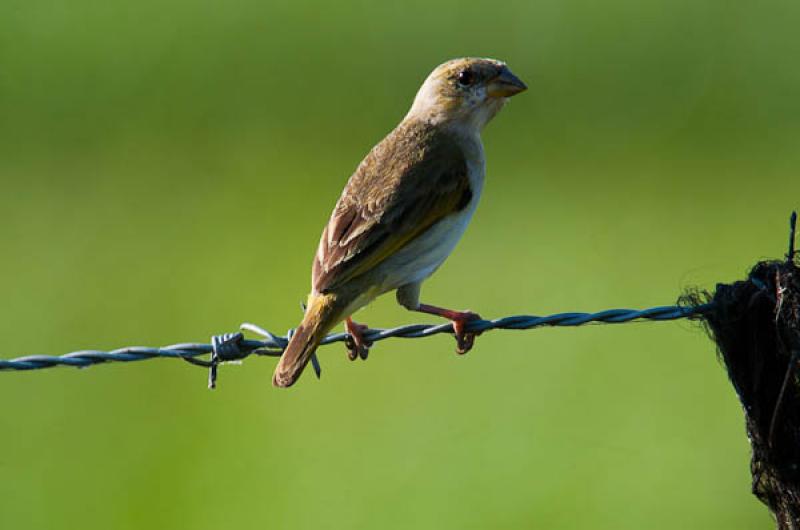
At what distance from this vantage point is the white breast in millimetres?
7191

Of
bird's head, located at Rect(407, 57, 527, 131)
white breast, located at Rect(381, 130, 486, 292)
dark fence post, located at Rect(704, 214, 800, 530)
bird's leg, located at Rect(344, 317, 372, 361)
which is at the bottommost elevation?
dark fence post, located at Rect(704, 214, 800, 530)

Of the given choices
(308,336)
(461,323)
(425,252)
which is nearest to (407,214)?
(425,252)

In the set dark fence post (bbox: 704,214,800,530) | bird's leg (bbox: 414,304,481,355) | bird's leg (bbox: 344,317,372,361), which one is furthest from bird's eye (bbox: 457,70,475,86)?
dark fence post (bbox: 704,214,800,530)

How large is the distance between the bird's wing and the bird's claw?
1.43 ft

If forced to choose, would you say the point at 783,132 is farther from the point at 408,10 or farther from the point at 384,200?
the point at 384,200

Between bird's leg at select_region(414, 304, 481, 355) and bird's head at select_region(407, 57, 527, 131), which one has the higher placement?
bird's head at select_region(407, 57, 527, 131)

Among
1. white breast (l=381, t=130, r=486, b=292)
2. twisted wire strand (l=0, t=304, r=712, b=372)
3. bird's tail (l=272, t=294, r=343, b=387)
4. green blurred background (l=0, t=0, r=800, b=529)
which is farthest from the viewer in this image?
green blurred background (l=0, t=0, r=800, b=529)

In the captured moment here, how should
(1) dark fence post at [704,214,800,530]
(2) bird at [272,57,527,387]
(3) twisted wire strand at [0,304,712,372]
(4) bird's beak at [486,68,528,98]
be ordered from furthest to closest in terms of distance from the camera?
(4) bird's beak at [486,68,528,98]
(2) bird at [272,57,527,387]
(3) twisted wire strand at [0,304,712,372]
(1) dark fence post at [704,214,800,530]

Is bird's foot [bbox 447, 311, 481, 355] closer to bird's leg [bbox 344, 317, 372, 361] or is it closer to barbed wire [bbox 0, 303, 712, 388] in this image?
bird's leg [bbox 344, 317, 372, 361]

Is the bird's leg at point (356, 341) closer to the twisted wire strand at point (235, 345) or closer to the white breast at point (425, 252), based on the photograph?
the white breast at point (425, 252)

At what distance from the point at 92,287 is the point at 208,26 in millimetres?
5627

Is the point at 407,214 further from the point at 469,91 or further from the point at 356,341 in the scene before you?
the point at 469,91

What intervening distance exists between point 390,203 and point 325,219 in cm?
686

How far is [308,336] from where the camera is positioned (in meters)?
6.74
